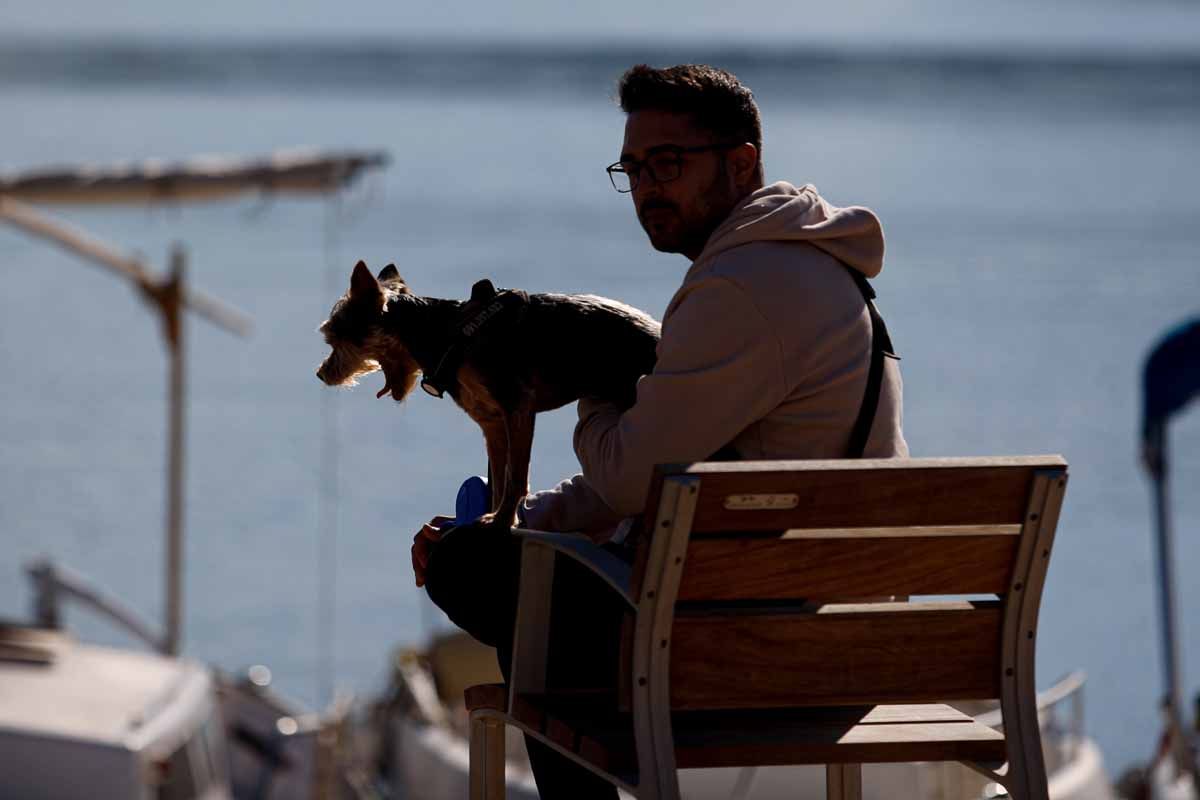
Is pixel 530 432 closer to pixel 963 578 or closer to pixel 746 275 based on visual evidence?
pixel 746 275

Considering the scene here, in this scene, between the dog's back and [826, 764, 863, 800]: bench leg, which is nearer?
the dog's back

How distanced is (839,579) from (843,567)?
23 mm

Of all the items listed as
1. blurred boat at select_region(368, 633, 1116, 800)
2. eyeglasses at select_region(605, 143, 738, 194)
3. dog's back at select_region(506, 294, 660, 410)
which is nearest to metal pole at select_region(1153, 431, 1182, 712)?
blurred boat at select_region(368, 633, 1116, 800)

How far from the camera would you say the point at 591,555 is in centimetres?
360

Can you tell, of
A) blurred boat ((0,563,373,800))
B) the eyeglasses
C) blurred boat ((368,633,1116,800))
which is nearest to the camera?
the eyeglasses

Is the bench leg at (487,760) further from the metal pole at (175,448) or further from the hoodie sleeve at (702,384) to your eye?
the metal pole at (175,448)

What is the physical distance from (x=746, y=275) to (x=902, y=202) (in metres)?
52.8

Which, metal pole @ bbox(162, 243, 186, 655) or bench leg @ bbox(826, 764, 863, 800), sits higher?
bench leg @ bbox(826, 764, 863, 800)

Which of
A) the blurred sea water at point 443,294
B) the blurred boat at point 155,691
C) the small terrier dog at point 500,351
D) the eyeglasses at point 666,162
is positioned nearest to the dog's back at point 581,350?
the small terrier dog at point 500,351

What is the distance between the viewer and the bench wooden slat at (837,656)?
3504 millimetres

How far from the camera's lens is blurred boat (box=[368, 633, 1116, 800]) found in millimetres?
9445

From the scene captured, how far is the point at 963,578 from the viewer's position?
11.7 feet

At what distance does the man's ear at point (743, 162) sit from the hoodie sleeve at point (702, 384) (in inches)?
14.7

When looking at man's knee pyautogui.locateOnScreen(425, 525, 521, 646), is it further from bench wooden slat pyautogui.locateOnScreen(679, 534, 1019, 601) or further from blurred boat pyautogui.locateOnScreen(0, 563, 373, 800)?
blurred boat pyautogui.locateOnScreen(0, 563, 373, 800)
